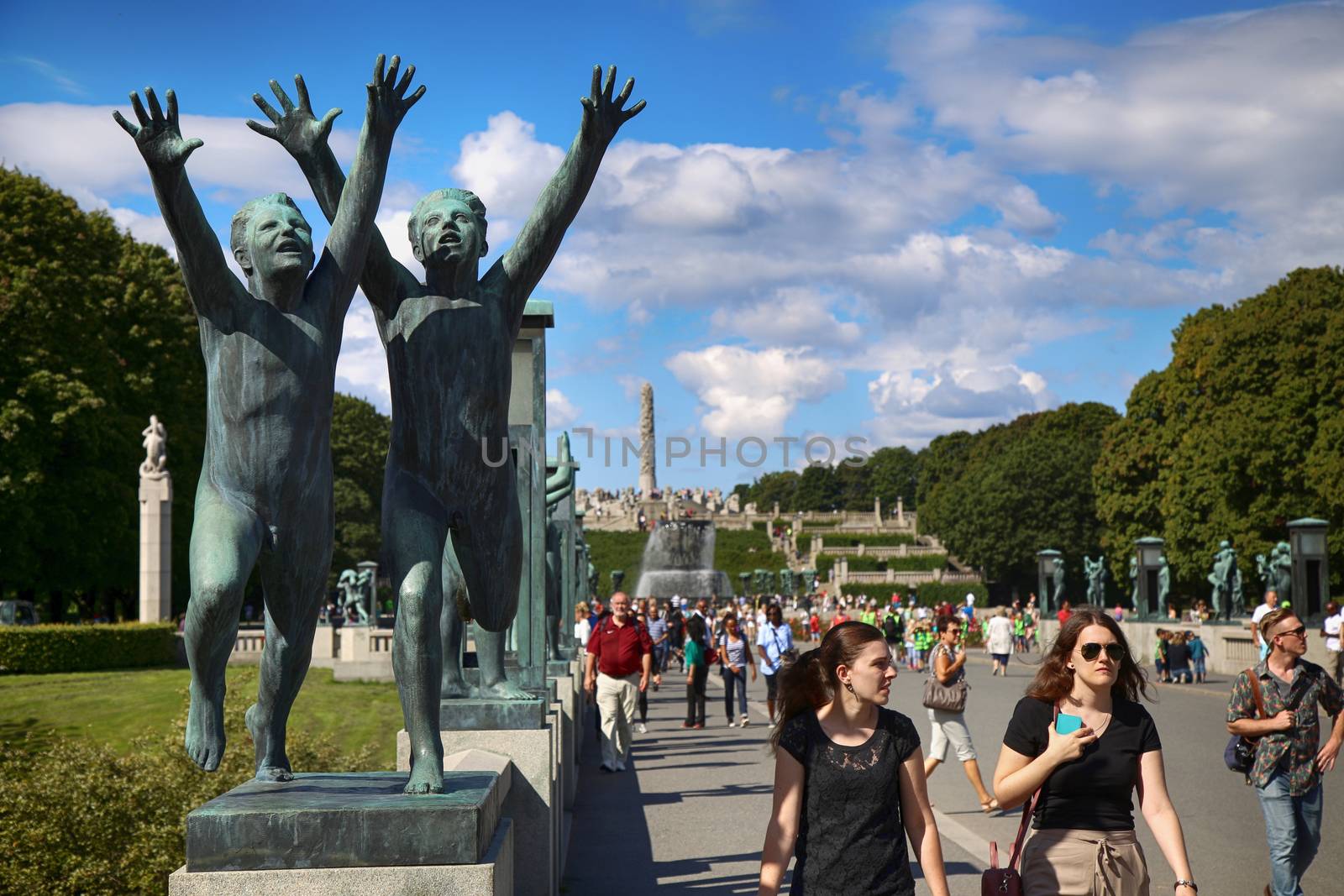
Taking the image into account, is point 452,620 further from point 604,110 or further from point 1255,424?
point 1255,424

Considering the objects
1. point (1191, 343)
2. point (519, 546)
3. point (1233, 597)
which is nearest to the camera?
point (519, 546)

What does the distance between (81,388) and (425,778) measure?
103ft

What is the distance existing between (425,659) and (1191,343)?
153 feet

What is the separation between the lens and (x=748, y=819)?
1074 cm

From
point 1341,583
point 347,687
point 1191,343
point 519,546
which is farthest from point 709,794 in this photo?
Answer: point 1191,343

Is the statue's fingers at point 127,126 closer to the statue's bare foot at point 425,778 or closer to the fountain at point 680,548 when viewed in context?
the statue's bare foot at point 425,778

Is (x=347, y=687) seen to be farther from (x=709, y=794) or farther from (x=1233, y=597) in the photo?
(x=1233, y=597)

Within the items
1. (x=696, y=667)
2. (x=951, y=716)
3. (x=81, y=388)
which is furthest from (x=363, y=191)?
(x=81, y=388)

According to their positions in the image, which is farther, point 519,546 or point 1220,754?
point 1220,754

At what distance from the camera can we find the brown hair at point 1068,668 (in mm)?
4324

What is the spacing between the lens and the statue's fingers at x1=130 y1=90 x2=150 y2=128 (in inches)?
163

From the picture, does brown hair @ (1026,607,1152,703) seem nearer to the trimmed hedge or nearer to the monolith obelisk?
the trimmed hedge

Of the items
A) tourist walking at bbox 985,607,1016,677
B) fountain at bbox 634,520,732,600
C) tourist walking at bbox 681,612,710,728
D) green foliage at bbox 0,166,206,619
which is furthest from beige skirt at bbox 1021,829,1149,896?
fountain at bbox 634,520,732,600

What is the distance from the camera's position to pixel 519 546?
213 inches
